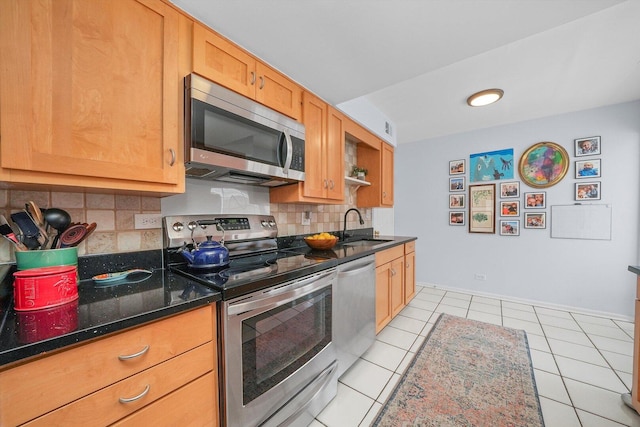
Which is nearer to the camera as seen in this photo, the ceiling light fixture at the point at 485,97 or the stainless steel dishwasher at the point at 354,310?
the stainless steel dishwasher at the point at 354,310

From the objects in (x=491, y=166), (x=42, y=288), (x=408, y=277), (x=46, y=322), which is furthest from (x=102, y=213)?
(x=491, y=166)

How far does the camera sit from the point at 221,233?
1544 mm

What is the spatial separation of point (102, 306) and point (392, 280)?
224cm

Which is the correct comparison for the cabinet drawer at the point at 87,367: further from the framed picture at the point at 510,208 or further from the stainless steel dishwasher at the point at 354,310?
the framed picture at the point at 510,208

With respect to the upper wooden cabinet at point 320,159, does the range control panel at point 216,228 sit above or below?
below

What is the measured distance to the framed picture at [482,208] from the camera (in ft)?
11.5

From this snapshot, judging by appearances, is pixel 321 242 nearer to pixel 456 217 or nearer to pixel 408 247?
pixel 408 247

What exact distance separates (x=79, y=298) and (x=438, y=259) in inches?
168

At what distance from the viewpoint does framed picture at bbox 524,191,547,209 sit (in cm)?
315

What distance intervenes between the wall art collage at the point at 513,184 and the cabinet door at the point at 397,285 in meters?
1.82

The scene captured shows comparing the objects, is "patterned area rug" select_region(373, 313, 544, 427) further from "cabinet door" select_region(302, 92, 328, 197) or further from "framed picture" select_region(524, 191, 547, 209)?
"framed picture" select_region(524, 191, 547, 209)

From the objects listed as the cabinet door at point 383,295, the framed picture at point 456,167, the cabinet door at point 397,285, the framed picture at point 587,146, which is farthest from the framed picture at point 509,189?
the cabinet door at point 383,295

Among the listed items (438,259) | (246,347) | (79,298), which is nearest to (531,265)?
(438,259)

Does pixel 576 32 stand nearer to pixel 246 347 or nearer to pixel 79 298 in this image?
pixel 246 347
